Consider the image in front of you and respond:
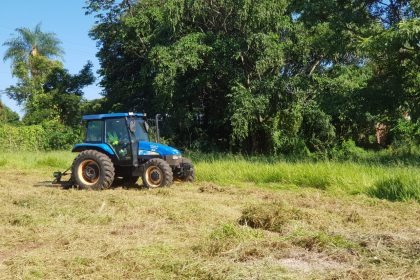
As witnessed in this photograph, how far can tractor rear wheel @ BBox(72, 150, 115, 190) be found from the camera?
11.8 meters

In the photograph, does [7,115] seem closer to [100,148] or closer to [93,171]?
[100,148]

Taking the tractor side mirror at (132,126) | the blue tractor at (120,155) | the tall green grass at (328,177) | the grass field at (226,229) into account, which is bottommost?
the grass field at (226,229)

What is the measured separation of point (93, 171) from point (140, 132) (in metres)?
1.50

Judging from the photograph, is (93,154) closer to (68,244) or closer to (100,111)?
(68,244)

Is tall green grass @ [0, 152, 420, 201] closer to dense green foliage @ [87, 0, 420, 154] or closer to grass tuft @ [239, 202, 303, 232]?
grass tuft @ [239, 202, 303, 232]

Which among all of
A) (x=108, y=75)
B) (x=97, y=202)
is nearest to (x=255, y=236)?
(x=97, y=202)

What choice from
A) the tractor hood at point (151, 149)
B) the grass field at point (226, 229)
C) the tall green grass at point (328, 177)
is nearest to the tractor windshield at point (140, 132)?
the tractor hood at point (151, 149)

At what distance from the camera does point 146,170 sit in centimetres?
1181

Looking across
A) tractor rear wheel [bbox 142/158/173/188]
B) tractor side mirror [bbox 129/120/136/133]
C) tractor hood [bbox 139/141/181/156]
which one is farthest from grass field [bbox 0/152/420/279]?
tractor side mirror [bbox 129/120/136/133]

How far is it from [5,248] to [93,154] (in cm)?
608

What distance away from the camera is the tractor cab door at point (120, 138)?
12.2m

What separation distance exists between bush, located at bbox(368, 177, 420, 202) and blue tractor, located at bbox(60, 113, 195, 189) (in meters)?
4.67

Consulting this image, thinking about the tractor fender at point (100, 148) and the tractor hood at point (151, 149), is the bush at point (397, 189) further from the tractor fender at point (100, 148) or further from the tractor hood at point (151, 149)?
the tractor fender at point (100, 148)

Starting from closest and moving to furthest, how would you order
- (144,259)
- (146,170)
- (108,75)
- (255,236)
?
(144,259) < (255,236) < (146,170) < (108,75)
